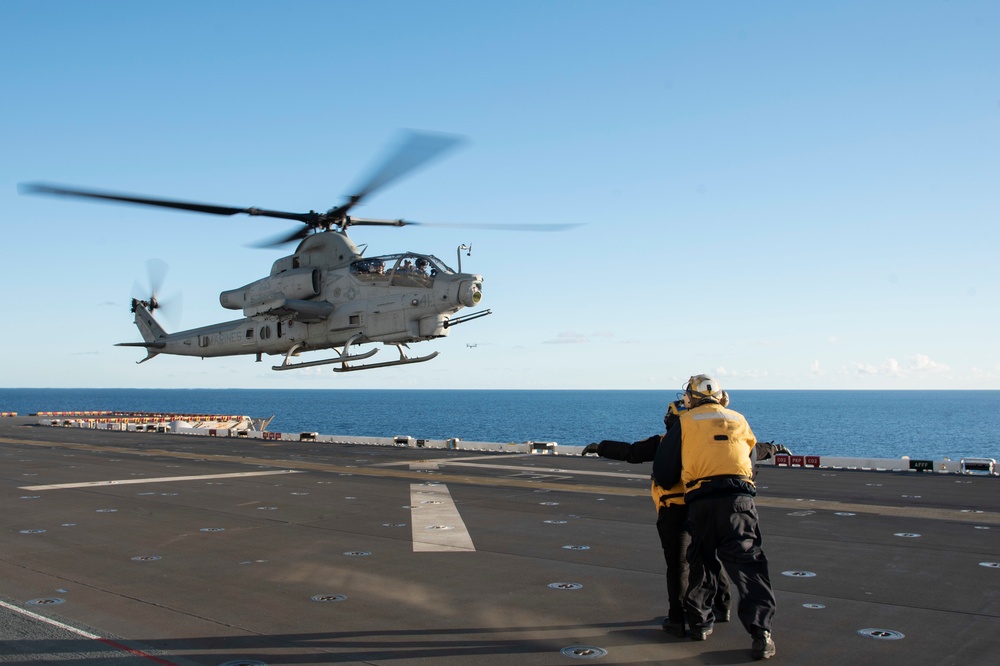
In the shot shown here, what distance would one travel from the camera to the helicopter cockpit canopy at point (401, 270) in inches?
860

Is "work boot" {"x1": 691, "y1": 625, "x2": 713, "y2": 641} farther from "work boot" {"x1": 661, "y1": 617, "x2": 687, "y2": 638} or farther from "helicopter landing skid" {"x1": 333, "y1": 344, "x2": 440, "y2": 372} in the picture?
"helicopter landing skid" {"x1": 333, "y1": 344, "x2": 440, "y2": 372}

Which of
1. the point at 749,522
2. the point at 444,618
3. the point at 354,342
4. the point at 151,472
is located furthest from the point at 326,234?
the point at 749,522

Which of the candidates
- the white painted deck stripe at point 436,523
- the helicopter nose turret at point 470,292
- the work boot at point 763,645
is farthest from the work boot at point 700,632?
the helicopter nose turret at point 470,292

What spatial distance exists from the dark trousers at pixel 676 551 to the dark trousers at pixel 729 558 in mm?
121

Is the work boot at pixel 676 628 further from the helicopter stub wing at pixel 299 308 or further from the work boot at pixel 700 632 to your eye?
the helicopter stub wing at pixel 299 308

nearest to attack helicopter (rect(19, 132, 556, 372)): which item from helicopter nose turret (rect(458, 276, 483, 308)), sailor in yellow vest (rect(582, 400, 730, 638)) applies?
helicopter nose turret (rect(458, 276, 483, 308))

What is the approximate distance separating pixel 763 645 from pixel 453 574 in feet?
13.6

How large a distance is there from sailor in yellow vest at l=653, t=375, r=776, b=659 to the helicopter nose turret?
14.2 metres

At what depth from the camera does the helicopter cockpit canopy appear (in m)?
Answer: 21.8

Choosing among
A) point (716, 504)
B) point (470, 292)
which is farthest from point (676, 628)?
point (470, 292)

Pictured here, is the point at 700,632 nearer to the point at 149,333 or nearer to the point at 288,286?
the point at 288,286

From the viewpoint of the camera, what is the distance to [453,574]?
30.8 ft

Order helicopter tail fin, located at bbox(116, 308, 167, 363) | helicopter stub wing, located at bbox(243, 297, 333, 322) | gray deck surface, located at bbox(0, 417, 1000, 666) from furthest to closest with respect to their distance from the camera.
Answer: helicopter tail fin, located at bbox(116, 308, 167, 363) → helicopter stub wing, located at bbox(243, 297, 333, 322) → gray deck surface, located at bbox(0, 417, 1000, 666)

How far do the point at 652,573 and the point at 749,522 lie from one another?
10.5 ft
